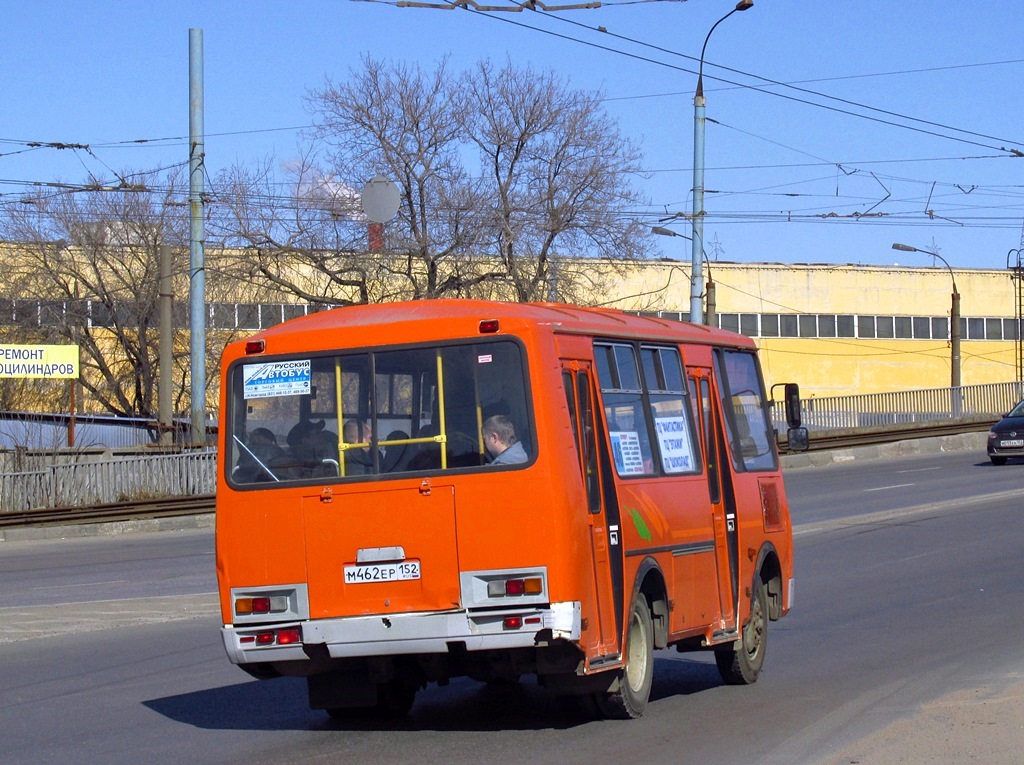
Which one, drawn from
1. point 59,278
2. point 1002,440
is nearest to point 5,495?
point 59,278

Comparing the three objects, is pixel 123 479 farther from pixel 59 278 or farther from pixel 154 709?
pixel 154 709

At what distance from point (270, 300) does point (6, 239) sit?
38.2 feet

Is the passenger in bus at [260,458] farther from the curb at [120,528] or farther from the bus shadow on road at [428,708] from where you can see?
the curb at [120,528]

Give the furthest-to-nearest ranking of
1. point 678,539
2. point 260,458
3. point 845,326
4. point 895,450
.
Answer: point 845,326 < point 895,450 < point 678,539 < point 260,458

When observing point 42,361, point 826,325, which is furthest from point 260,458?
point 826,325

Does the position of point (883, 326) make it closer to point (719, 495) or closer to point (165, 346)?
point (165, 346)

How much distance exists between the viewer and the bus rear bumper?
7.57 metres

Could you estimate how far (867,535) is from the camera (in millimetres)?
20938

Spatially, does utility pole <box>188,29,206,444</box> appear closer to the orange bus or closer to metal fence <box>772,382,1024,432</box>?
metal fence <box>772,382,1024,432</box>

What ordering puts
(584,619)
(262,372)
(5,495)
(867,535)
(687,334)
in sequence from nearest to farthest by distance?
1. (584,619)
2. (262,372)
3. (687,334)
4. (867,535)
5. (5,495)

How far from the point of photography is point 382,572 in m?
7.90

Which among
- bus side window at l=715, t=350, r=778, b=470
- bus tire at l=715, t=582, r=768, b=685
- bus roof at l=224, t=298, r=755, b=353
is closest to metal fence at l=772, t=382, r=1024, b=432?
bus side window at l=715, t=350, r=778, b=470

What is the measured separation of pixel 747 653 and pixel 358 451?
369 centimetres

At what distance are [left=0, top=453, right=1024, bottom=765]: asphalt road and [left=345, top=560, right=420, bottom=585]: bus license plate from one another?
3.16ft
